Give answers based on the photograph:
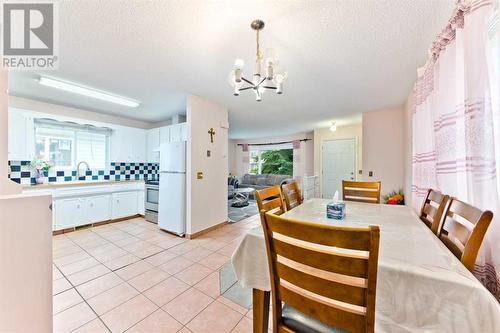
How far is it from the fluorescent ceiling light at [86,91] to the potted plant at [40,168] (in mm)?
1554

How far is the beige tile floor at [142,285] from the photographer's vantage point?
1.43 meters

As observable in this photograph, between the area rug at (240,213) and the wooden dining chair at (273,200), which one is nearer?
the wooden dining chair at (273,200)

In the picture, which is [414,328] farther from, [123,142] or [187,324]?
[123,142]

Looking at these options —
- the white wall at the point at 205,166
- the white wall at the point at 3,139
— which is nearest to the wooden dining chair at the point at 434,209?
the white wall at the point at 3,139

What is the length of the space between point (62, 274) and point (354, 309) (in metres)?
2.85

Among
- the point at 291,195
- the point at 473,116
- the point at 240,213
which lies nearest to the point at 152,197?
the point at 240,213

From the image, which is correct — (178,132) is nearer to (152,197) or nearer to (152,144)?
(152,144)

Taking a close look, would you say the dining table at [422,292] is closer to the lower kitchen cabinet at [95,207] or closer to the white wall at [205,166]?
the white wall at [205,166]

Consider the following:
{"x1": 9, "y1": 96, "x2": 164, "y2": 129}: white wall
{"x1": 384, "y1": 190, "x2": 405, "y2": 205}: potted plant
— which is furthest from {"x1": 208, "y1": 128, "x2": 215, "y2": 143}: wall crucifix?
{"x1": 384, "y1": 190, "x2": 405, "y2": 205}: potted plant

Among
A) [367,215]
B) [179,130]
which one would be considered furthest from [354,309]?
[179,130]

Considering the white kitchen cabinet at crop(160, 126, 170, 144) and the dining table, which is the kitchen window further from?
the dining table

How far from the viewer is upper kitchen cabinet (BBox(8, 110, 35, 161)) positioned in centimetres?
296

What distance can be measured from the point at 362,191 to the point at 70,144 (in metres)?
5.24

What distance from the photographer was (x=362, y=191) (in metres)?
2.17
